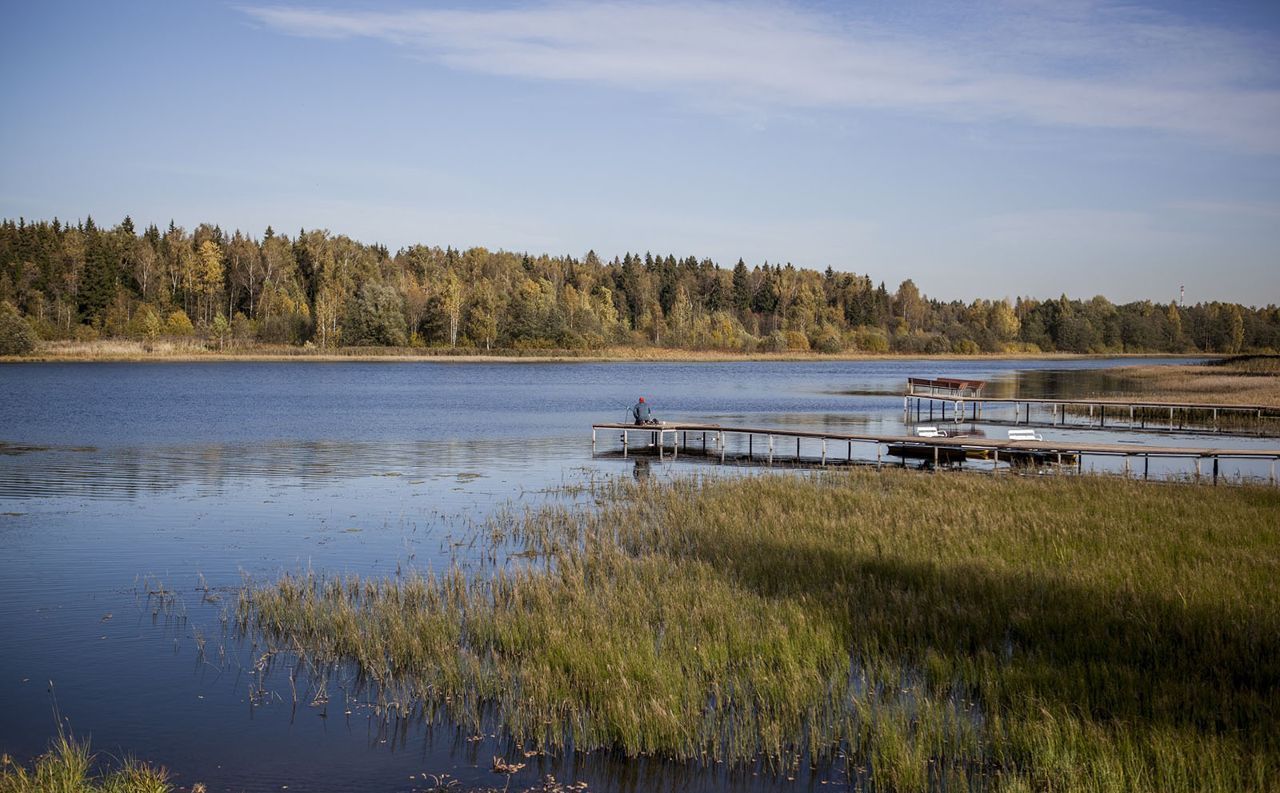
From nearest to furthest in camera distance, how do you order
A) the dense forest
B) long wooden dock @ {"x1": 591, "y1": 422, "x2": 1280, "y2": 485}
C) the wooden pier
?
1. long wooden dock @ {"x1": 591, "y1": 422, "x2": 1280, "y2": 485}
2. the wooden pier
3. the dense forest

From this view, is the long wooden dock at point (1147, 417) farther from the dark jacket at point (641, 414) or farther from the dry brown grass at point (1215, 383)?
the dark jacket at point (641, 414)

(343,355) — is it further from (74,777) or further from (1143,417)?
(74,777)

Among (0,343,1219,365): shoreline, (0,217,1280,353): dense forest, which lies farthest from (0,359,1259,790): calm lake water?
(0,217,1280,353): dense forest

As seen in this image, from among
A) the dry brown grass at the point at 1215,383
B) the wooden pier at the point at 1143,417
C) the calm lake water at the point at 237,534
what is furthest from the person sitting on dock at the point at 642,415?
the dry brown grass at the point at 1215,383

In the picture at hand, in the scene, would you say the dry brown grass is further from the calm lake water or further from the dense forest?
the dense forest

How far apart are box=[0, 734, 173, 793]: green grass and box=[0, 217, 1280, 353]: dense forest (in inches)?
4094

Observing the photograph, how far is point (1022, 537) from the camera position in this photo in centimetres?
1553

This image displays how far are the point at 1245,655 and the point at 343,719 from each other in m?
8.53

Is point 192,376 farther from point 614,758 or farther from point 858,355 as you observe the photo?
point 858,355

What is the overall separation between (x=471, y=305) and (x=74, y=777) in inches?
4756

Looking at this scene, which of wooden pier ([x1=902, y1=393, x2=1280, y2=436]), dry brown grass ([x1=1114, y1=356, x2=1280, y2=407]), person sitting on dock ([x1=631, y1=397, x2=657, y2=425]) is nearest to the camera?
A: person sitting on dock ([x1=631, y1=397, x2=657, y2=425])

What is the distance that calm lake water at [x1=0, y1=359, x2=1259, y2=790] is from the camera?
8.89m

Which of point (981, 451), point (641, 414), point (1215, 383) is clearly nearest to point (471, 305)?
point (1215, 383)

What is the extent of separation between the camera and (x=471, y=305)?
126 meters
